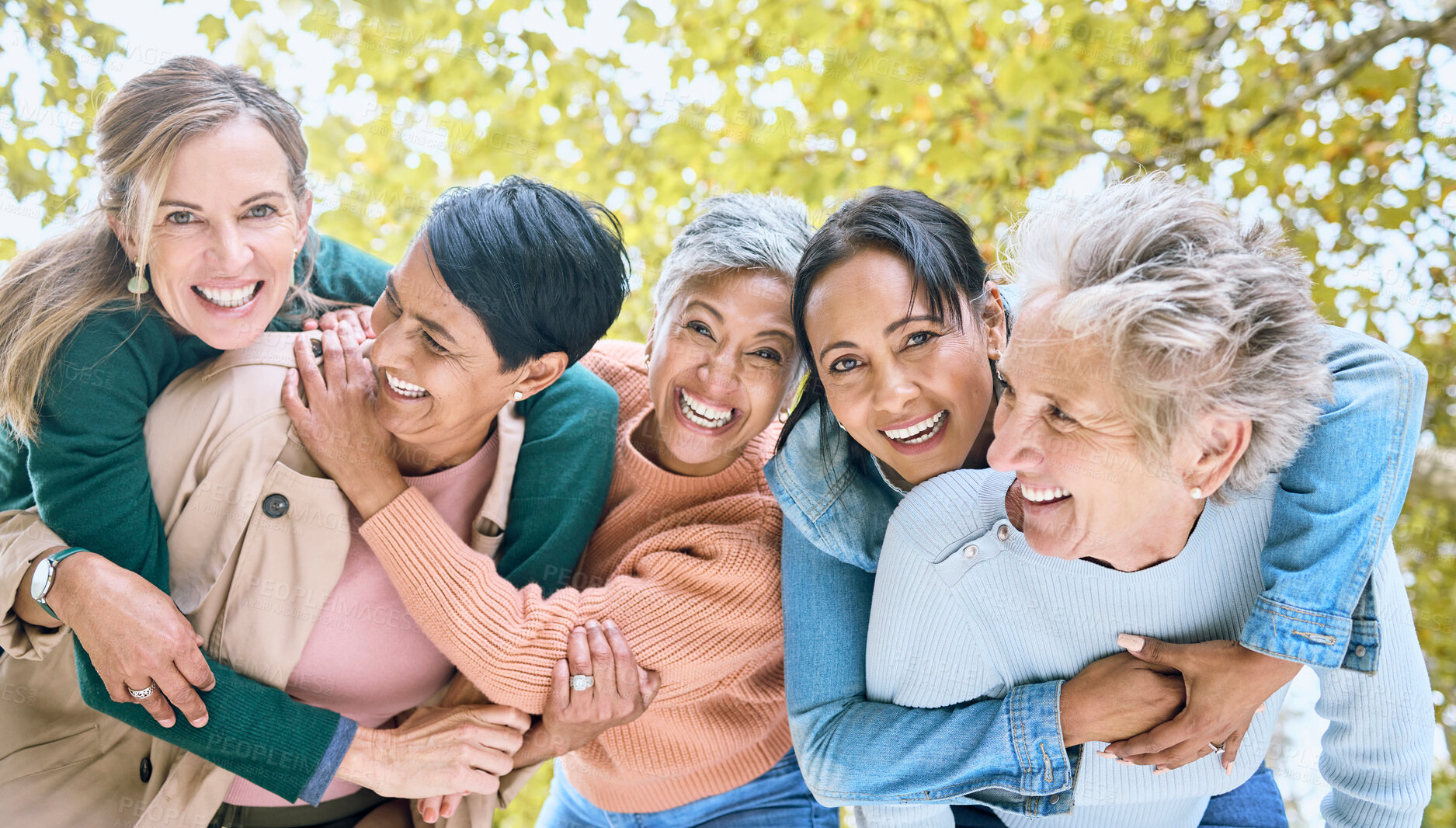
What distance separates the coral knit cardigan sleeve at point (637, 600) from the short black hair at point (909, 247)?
0.28 metres

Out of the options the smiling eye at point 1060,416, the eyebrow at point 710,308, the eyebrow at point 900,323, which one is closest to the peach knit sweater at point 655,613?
the eyebrow at point 710,308

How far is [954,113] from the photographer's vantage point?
167 inches

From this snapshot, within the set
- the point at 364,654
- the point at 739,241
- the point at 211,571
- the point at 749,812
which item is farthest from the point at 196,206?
the point at 749,812

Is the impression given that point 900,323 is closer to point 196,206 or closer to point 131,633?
point 196,206

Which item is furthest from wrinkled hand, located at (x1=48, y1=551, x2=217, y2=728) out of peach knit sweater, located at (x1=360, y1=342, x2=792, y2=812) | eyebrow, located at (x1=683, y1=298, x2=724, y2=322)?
eyebrow, located at (x1=683, y1=298, x2=724, y2=322)

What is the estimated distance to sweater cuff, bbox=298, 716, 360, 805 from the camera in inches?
80.7

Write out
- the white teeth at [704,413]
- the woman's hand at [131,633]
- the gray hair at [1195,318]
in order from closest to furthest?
the gray hair at [1195,318] < the woman's hand at [131,633] < the white teeth at [704,413]

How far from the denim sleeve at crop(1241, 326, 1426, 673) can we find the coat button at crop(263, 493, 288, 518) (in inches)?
73.1

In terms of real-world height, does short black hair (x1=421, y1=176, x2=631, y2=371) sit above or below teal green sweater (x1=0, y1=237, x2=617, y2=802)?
above

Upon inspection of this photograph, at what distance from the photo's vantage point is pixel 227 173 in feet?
6.84

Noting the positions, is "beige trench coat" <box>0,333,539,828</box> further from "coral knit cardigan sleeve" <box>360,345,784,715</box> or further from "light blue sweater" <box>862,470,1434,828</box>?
"light blue sweater" <box>862,470,1434,828</box>

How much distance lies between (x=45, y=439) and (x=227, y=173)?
0.64m

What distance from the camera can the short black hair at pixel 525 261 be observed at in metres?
2.10

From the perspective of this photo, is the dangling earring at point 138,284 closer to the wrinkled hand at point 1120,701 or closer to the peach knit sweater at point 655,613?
the peach knit sweater at point 655,613
